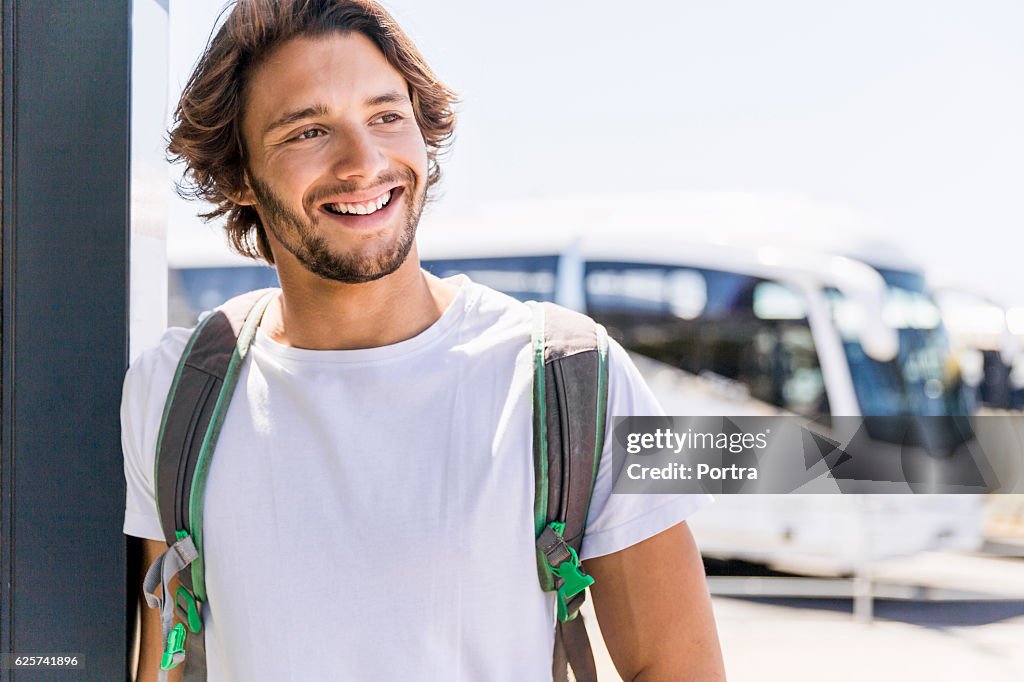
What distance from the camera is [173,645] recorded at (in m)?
1.04

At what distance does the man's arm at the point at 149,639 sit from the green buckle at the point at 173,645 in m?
0.13

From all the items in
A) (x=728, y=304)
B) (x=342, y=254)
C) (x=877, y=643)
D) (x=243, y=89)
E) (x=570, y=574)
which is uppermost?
(x=243, y=89)

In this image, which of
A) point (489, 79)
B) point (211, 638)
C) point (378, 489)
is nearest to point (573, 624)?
point (378, 489)

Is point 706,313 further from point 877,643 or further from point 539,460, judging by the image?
point 539,460

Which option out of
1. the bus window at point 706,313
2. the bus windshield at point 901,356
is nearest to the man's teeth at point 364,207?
the bus windshield at point 901,356

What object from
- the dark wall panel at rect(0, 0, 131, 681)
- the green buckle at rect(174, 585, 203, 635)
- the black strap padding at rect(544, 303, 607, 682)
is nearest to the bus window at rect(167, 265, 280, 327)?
the dark wall panel at rect(0, 0, 131, 681)

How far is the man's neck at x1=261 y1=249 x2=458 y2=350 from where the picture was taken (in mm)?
1086

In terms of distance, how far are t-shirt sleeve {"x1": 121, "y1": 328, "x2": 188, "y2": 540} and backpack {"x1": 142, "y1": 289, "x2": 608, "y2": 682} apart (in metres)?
0.02

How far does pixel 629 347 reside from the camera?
326 cm

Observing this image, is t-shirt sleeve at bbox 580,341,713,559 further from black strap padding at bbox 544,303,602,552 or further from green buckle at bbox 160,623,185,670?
green buckle at bbox 160,623,185,670

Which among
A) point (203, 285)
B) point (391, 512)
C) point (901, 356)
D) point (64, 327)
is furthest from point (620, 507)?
point (901, 356)

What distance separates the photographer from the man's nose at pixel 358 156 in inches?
40.7

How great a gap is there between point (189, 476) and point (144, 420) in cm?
11

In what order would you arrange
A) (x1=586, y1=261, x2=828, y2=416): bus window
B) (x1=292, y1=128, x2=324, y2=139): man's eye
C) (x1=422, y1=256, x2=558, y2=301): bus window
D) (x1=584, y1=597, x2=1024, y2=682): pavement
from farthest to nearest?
(x1=422, y1=256, x2=558, y2=301): bus window, (x1=586, y1=261, x2=828, y2=416): bus window, (x1=584, y1=597, x2=1024, y2=682): pavement, (x1=292, y1=128, x2=324, y2=139): man's eye
